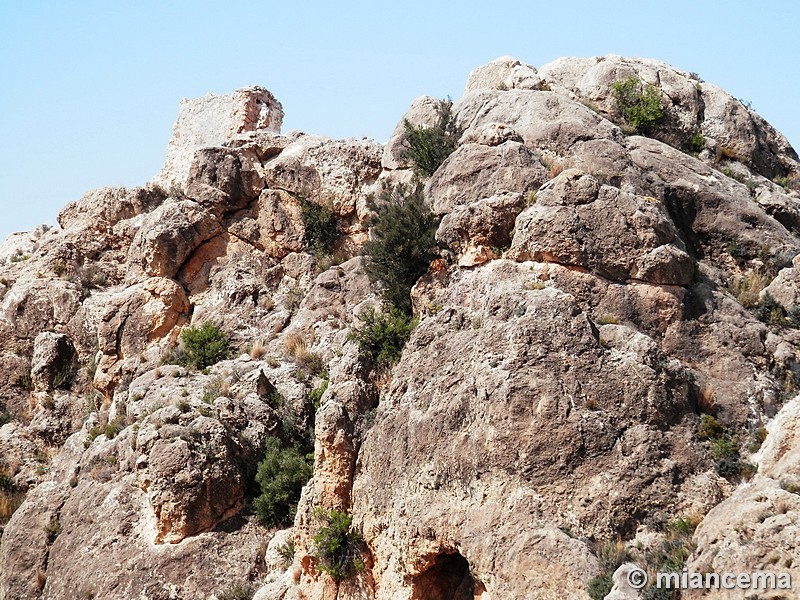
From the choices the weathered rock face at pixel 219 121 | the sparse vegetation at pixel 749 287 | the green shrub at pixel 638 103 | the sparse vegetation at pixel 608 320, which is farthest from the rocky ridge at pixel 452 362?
the weathered rock face at pixel 219 121

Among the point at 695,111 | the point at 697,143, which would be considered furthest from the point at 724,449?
the point at 695,111

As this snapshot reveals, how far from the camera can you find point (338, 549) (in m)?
17.3

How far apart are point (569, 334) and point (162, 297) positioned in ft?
41.5

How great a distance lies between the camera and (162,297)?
25.0m

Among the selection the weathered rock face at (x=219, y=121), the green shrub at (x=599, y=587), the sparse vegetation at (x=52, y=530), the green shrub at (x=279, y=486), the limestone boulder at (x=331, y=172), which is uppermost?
the weathered rock face at (x=219, y=121)

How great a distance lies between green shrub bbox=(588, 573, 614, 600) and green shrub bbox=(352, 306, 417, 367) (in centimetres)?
689

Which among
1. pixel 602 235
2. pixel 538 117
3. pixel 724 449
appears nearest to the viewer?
pixel 724 449

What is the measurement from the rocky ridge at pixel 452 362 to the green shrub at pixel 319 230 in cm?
24

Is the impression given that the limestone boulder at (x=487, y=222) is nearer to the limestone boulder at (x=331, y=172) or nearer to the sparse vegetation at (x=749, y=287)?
the sparse vegetation at (x=749, y=287)

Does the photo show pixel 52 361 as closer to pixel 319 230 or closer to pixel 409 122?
pixel 319 230

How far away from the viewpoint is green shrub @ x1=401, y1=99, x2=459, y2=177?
22.8 meters

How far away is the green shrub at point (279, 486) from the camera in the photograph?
19266 mm

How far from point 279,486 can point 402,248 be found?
5493 mm

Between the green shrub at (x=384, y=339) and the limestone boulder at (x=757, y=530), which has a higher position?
the green shrub at (x=384, y=339)
